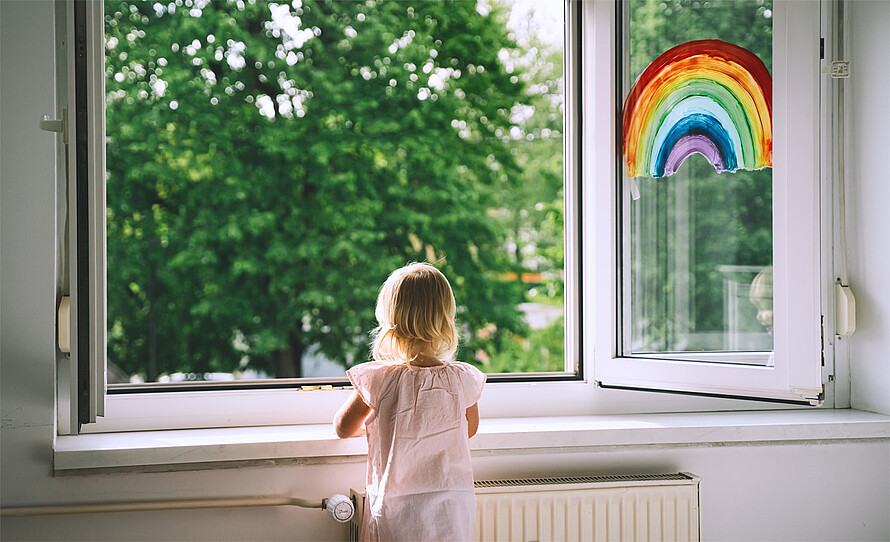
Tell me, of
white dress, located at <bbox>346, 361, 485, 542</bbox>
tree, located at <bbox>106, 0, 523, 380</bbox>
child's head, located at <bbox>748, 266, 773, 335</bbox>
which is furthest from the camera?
tree, located at <bbox>106, 0, 523, 380</bbox>

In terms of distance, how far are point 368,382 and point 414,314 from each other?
15 centimetres

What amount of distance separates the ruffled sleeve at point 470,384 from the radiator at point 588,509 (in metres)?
0.21

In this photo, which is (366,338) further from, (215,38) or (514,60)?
(514,60)

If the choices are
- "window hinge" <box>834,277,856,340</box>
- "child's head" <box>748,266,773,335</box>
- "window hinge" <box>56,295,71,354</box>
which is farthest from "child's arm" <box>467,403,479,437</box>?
"window hinge" <box>834,277,856,340</box>

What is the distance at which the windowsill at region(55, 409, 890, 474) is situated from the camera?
1413mm

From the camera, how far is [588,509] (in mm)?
1550

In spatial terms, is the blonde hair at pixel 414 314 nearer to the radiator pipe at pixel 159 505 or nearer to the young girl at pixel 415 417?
the young girl at pixel 415 417

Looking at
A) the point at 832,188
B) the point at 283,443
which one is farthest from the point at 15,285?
the point at 832,188

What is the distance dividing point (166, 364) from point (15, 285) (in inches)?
134

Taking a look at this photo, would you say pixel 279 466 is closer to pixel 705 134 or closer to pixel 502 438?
pixel 502 438

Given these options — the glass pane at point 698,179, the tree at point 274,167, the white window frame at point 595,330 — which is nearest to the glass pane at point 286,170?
the tree at point 274,167

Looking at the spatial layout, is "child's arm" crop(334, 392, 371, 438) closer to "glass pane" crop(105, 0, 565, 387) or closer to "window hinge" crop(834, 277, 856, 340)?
"window hinge" crop(834, 277, 856, 340)

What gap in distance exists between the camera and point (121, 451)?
1393 millimetres

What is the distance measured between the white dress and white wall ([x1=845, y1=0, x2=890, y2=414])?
1039mm
